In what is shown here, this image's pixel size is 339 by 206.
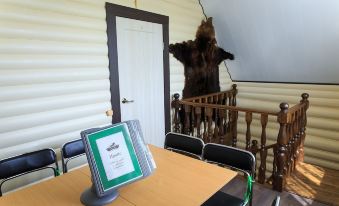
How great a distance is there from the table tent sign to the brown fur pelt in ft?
8.24

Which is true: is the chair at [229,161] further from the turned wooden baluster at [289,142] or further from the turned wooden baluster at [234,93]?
the turned wooden baluster at [234,93]

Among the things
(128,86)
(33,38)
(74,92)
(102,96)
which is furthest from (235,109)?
(33,38)

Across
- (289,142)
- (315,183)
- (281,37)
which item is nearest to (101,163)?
(289,142)

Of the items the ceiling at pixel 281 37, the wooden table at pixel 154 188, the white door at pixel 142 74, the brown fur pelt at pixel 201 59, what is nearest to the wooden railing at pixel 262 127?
the brown fur pelt at pixel 201 59

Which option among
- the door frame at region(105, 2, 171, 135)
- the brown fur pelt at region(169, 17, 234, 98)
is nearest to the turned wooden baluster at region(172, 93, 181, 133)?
the brown fur pelt at region(169, 17, 234, 98)

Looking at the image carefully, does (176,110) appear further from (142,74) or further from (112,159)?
(112,159)

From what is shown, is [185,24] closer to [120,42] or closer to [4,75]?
[120,42]

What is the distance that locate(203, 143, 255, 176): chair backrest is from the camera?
1.88 meters

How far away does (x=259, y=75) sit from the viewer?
4.61 meters

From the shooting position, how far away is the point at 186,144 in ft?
7.54

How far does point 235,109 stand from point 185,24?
164 cm

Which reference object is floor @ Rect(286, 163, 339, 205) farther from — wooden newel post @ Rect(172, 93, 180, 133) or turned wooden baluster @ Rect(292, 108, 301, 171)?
wooden newel post @ Rect(172, 93, 180, 133)

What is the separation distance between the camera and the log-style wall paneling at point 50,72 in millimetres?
2139

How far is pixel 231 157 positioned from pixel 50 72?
5.96ft
